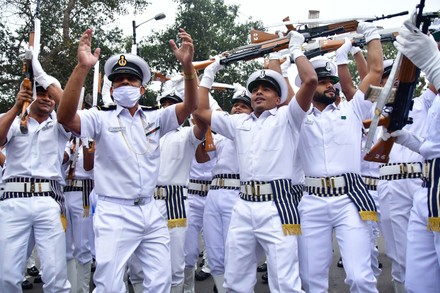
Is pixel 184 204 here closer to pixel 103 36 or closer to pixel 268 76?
pixel 268 76

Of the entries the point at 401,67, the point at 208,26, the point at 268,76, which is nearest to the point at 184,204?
the point at 268,76

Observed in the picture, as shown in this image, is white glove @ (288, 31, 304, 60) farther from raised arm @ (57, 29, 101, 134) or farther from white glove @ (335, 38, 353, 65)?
raised arm @ (57, 29, 101, 134)

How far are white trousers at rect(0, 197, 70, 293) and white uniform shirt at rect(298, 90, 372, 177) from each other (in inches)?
104

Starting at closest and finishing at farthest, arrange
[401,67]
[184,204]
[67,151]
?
[401,67]
[184,204]
[67,151]

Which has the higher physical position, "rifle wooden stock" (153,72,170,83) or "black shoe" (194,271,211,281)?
"rifle wooden stock" (153,72,170,83)

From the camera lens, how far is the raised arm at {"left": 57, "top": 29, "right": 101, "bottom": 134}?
13.3 ft

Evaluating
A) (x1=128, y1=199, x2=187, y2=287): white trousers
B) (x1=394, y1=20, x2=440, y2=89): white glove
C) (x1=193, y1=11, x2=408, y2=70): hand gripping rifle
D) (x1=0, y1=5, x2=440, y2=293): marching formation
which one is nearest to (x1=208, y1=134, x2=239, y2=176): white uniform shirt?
(x1=0, y1=5, x2=440, y2=293): marching formation

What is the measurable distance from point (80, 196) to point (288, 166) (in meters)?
3.63

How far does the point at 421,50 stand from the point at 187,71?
2.10m

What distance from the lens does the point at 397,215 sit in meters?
5.69

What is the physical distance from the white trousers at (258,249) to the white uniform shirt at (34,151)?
2.11 metres

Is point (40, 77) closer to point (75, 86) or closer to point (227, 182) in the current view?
point (75, 86)

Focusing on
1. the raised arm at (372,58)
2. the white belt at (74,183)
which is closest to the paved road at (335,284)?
the white belt at (74,183)

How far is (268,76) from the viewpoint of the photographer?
4.98 metres
